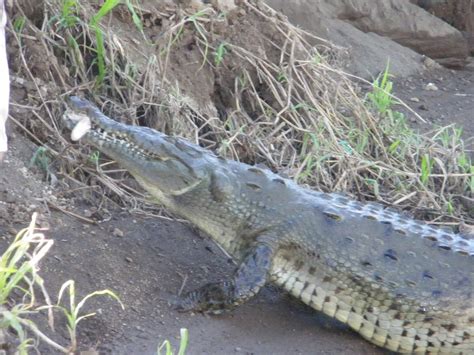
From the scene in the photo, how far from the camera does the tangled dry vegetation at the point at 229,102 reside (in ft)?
17.8

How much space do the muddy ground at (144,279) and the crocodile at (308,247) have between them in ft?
0.44

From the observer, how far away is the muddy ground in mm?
4305

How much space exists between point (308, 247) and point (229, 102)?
1777 millimetres

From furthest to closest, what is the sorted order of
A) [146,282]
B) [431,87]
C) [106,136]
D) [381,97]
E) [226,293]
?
[431,87] < [381,97] < [106,136] < [146,282] < [226,293]

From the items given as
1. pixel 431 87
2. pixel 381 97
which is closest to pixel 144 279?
pixel 381 97

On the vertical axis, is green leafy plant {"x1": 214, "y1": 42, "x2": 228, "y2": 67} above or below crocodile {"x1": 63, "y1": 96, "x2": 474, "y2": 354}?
above

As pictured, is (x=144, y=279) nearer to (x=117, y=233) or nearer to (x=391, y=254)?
(x=117, y=233)

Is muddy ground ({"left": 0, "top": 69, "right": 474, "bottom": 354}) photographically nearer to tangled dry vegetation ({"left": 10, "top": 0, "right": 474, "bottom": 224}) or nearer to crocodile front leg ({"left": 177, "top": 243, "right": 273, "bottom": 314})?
crocodile front leg ({"left": 177, "top": 243, "right": 273, "bottom": 314})

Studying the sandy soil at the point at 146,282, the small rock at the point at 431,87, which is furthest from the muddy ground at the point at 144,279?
the small rock at the point at 431,87

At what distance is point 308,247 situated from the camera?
4.77 meters

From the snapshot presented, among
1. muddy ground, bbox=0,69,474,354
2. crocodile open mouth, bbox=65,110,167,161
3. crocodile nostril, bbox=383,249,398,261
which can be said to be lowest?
muddy ground, bbox=0,69,474,354

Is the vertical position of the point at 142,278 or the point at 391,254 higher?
the point at 391,254

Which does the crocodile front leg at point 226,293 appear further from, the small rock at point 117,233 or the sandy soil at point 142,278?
the small rock at point 117,233

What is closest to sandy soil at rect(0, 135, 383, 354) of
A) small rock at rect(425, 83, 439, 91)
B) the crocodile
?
the crocodile
